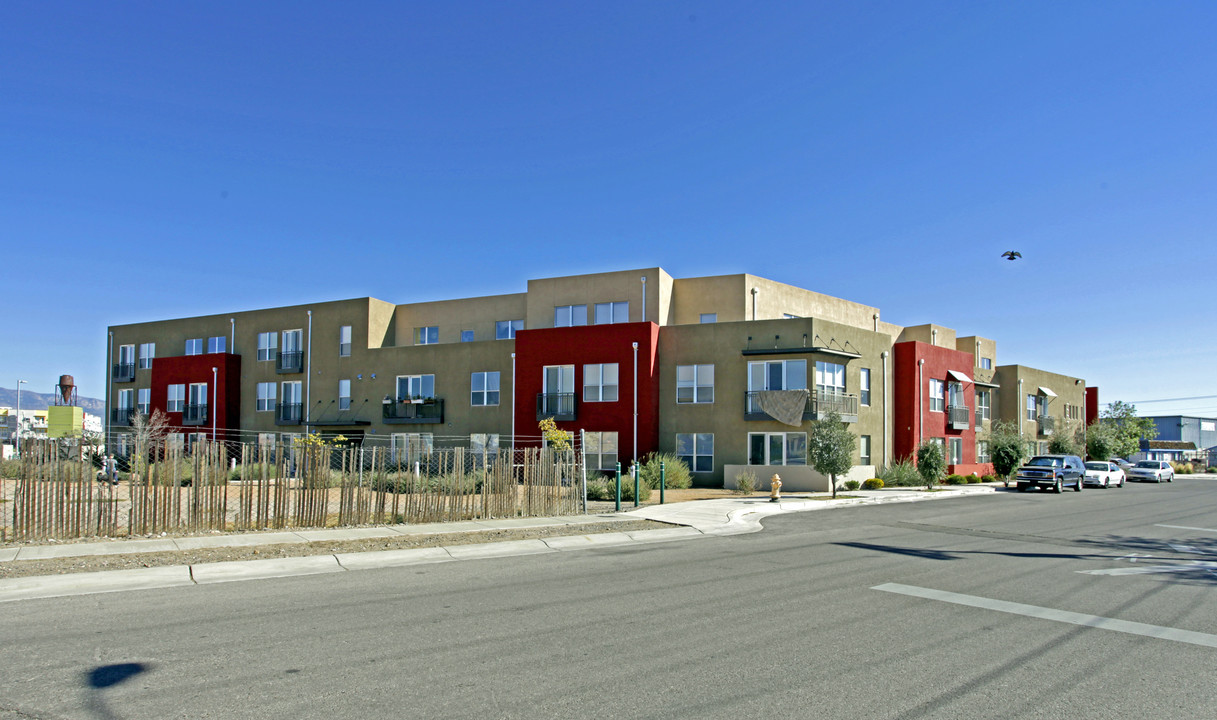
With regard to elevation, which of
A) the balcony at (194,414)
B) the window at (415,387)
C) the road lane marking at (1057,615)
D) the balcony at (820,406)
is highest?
the window at (415,387)

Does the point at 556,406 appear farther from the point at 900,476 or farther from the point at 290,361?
the point at 290,361

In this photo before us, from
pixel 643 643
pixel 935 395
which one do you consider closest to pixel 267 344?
pixel 935 395

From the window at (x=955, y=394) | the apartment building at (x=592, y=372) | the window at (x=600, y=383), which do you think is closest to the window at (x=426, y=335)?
the apartment building at (x=592, y=372)

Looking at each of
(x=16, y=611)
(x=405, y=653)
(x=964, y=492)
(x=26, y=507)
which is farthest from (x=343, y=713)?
(x=964, y=492)

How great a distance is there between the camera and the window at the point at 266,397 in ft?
153

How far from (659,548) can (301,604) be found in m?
7.41

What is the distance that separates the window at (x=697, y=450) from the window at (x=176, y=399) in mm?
32274

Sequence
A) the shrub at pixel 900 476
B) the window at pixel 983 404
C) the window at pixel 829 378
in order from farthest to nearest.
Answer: the window at pixel 983 404, the shrub at pixel 900 476, the window at pixel 829 378

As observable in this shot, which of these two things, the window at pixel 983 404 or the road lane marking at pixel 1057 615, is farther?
the window at pixel 983 404

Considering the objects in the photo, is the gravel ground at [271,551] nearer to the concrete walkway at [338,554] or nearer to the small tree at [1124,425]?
the concrete walkway at [338,554]

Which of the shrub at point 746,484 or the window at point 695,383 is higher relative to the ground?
the window at point 695,383

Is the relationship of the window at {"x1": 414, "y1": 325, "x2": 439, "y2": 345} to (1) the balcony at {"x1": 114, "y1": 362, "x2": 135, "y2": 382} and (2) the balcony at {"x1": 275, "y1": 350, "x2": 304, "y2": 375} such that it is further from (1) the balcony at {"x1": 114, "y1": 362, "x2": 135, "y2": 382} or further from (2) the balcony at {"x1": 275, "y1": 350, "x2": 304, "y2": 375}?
(1) the balcony at {"x1": 114, "y1": 362, "x2": 135, "y2": 382}

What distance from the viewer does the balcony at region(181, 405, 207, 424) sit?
47.3 metres

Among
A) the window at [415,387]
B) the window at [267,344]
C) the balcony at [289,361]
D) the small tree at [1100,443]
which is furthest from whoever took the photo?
the small tree at [1100,443]
